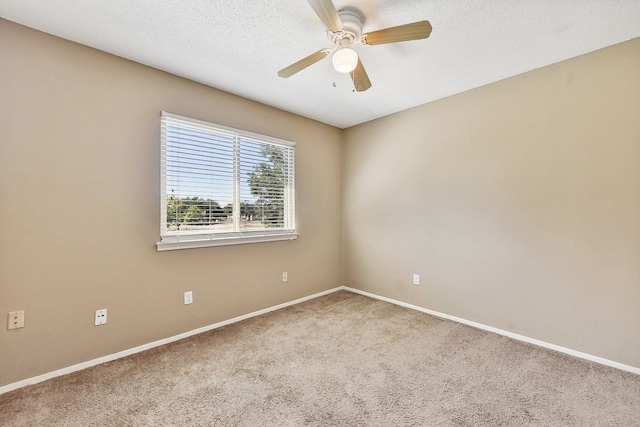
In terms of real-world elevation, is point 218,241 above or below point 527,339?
above

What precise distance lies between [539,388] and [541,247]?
113 cm

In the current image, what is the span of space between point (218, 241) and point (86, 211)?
1.05m

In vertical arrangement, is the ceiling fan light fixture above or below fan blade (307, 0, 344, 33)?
below

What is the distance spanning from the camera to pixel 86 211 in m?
2.07

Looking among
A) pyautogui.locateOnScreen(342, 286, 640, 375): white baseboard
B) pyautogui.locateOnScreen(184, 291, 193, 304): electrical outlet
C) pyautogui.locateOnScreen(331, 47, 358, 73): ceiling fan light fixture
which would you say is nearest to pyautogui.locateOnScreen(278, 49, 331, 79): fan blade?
pyautogui.locateOnScreen(331, 47, 358, 73): ceiling fan light fixture

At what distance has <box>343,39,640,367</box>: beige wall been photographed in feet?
6.70

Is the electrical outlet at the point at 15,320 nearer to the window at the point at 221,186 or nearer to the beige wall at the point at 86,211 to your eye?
the beige wall at the point at 86,211

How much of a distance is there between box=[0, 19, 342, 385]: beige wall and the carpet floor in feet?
0.99

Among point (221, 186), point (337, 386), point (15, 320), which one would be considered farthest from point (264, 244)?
point (15, 320)

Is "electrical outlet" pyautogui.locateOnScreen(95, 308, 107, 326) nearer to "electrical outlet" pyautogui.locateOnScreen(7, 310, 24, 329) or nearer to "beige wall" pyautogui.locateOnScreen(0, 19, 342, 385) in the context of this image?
"beige wall" pyautogui.locateOnScreen(0, 19, 342, 385)

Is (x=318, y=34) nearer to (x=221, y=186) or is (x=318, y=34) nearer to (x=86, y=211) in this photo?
(x=221, y=186)

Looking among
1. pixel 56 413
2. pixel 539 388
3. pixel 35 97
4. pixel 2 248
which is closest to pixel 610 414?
pixel 539 388

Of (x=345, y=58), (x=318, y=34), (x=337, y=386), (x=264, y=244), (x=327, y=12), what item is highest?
(x=318, y=34)

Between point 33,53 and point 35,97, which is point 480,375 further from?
point 33,53
